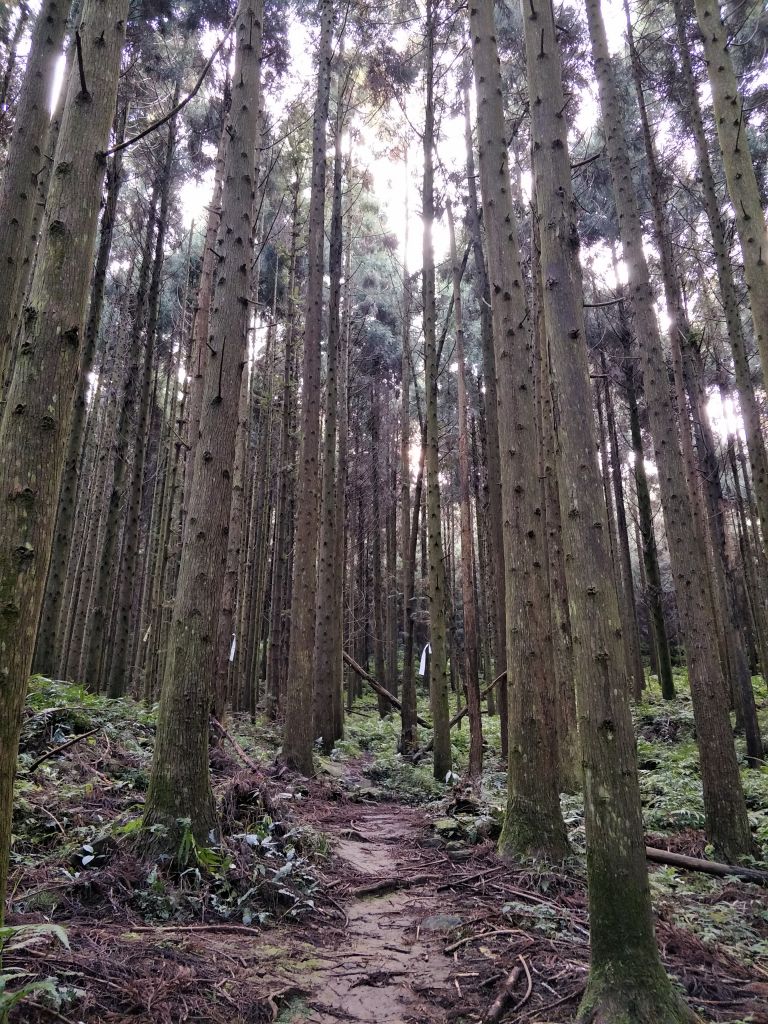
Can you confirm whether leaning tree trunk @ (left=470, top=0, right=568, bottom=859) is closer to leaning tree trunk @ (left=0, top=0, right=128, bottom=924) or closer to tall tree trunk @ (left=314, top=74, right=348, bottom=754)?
leaning tree trunk @ (left=0, top=0, right=128, bottom=924)

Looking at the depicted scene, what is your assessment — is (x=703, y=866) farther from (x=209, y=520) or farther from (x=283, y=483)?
(x=283, y=483)

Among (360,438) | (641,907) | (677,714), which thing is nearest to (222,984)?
(641,907)

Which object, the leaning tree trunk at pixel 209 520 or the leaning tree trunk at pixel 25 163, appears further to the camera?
the leaning tree trunk at pixel 25 163

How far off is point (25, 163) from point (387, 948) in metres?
5.78

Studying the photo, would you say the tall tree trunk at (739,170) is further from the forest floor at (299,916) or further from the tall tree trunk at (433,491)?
the tall tree trunk at (433,491)

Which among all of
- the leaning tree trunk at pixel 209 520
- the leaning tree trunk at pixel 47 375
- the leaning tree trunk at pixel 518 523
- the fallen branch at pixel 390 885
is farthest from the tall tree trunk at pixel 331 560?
the leaning tree trunk at pixel 47 375

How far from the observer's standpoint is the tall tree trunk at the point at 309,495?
8.58 meters

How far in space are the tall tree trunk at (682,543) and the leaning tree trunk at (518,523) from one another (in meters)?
1.42

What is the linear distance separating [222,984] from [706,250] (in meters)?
16.2

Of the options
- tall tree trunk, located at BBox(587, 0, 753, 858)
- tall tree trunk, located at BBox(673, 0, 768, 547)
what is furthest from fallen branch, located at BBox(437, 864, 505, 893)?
tall tree trunk, located at BBox(673, 0, 768, 547)

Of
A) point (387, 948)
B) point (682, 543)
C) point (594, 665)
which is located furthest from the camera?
point (682, 543)

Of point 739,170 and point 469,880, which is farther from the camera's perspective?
point 739,170

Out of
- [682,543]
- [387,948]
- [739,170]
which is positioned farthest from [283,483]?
[387,948]

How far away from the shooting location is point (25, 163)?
14.7ft
